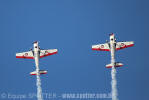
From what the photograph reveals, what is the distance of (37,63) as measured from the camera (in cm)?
12738

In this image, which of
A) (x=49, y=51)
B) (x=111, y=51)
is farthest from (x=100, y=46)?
(x=49, y=51)

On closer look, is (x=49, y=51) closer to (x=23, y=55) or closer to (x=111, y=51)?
(x=23, y=55)

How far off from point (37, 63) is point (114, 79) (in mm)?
17138

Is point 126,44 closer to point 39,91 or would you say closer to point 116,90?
point 116,90

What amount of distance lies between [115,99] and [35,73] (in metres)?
17.9

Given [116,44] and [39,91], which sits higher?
[116,44]

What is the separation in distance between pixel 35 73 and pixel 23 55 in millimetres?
6370

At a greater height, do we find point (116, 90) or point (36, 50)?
point (36, 50)

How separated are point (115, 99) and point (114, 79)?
5.97 meters

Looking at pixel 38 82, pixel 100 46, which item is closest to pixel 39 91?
pixel 38 82

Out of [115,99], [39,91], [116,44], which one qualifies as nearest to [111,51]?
[116,44]

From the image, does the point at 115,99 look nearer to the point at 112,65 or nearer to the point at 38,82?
the point at 112,65

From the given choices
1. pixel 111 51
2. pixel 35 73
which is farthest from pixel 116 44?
pixel 35 73

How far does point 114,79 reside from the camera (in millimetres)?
129250
